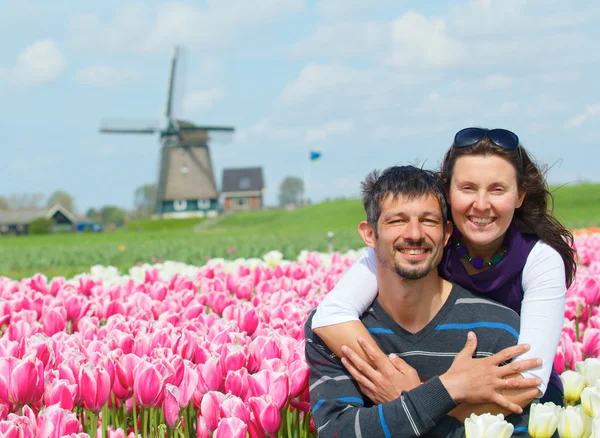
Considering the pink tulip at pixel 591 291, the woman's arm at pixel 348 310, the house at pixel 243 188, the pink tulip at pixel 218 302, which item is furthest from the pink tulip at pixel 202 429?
the house at pixel 243 188

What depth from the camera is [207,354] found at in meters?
2.96

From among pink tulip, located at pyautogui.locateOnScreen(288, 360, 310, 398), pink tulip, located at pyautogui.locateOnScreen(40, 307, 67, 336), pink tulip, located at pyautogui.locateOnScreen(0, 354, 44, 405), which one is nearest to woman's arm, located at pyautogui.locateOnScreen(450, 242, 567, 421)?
pink tulip, located at pyautogui.locateOnScreen(288, 360, 310, 398)

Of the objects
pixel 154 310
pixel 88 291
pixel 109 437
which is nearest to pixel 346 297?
pixel 109 437

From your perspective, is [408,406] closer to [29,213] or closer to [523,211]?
[523,211]

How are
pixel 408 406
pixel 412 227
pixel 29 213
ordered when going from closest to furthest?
pixel 408 406
pixel 412 227
pixel 29 213

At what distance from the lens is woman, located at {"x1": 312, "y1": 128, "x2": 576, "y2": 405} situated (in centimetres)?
284

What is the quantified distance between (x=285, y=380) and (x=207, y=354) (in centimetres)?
50

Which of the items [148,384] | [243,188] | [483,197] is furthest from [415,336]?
[243,188]

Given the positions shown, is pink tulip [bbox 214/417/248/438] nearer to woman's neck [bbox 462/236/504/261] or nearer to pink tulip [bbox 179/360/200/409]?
pink tulip [bbox 179/360/200/409]

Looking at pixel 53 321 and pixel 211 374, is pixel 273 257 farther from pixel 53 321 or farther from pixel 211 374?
pixel 211 374

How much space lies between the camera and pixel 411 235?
276 cm

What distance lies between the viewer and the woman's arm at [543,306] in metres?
2.73

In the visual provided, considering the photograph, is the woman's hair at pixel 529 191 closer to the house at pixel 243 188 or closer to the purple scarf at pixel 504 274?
the purple scarf at pixel 504 274

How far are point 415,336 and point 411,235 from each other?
44 centimetres
